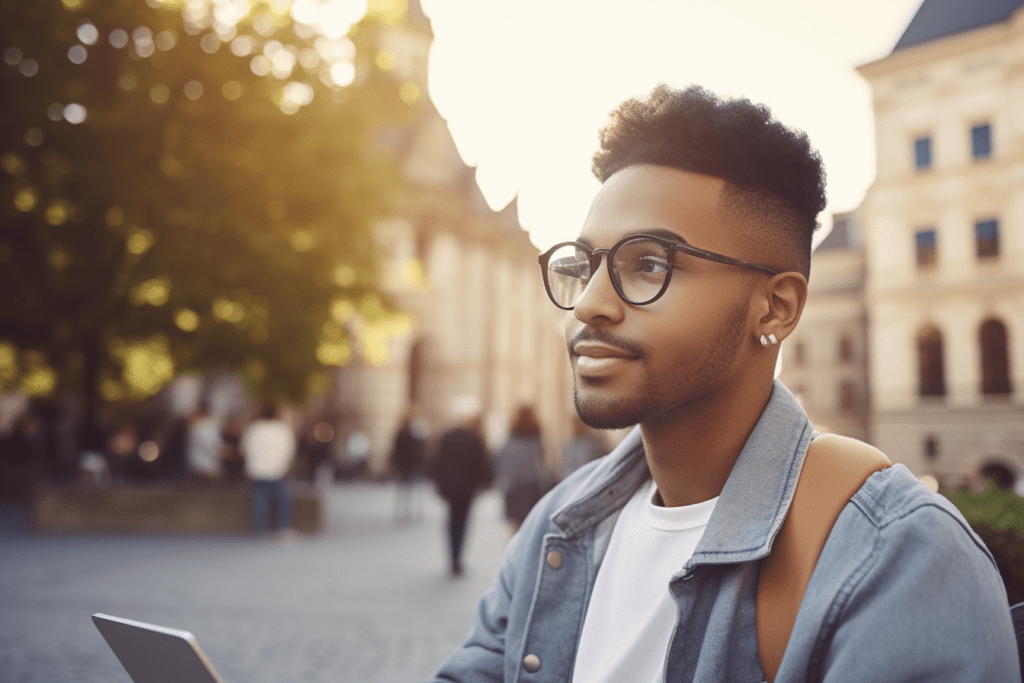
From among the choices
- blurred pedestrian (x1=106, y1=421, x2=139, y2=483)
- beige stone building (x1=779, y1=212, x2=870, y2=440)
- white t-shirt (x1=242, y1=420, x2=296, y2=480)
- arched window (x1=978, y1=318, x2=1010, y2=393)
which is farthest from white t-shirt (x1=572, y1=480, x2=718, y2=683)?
beige stone building (x1=779, y1=212, x2=870, y2=440)

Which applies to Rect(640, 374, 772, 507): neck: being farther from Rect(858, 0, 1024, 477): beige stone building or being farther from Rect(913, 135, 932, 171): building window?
Rect(913, 135, 932, 171): building window

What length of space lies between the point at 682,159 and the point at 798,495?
607mm

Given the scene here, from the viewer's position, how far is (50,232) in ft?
38.2

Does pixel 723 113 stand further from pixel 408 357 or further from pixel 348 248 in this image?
pixel 408 357

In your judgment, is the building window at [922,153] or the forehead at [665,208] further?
the building window at [922,153]

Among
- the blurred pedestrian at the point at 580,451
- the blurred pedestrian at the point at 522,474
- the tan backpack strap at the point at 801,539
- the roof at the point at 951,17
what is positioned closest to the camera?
the tan backpack strap at the point at 801,539

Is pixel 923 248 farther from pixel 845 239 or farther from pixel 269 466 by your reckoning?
pixel 269 466

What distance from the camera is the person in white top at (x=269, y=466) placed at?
11375mm

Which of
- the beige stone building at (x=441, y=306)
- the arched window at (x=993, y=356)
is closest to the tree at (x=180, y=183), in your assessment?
the beige stone building at (x=441, y=306)

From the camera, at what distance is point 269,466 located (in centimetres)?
1145

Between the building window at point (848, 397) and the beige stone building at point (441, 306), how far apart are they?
2349cm

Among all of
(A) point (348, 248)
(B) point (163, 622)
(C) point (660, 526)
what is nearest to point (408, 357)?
(A) point (348, 248)

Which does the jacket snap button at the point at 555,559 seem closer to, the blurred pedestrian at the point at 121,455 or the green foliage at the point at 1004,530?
the green foliage at the point at 1004,530

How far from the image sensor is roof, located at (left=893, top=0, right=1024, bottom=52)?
112 ft
